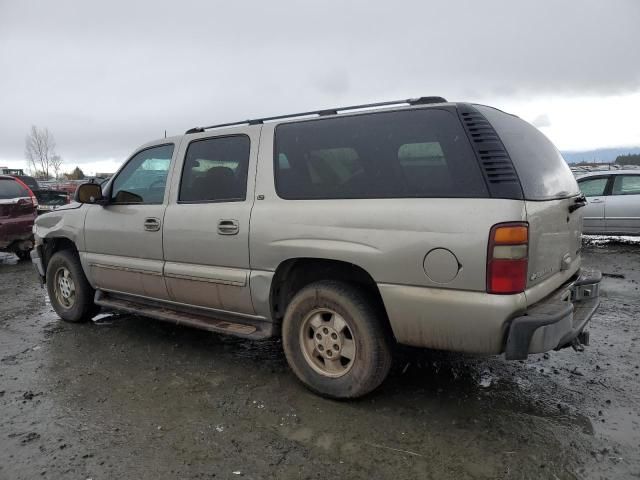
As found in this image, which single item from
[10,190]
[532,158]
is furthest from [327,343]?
[10,190]

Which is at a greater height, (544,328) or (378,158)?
(378,158)

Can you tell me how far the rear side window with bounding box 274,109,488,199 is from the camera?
2.82 meters

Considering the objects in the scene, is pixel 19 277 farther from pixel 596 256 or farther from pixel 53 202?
pixel 596 256

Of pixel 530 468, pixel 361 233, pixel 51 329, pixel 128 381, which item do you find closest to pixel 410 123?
pixel 361 233

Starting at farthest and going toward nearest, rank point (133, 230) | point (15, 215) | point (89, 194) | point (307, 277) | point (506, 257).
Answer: point (15, 215), point (89, 194), point (133, 230), point (307, 277), point (506, 257)

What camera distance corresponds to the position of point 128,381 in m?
3.68

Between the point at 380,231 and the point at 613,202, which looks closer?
the point at 380,231

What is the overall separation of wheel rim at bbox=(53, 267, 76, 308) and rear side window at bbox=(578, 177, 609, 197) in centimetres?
951

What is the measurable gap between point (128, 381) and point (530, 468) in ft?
9.24

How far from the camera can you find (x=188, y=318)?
401 centimetres

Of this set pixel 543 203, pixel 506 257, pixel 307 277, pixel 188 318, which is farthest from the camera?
pixel 188 318

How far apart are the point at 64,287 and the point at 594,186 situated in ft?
32.7

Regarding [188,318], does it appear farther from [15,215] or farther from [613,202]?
[613,202]

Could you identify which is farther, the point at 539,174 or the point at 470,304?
the point at 539,174
